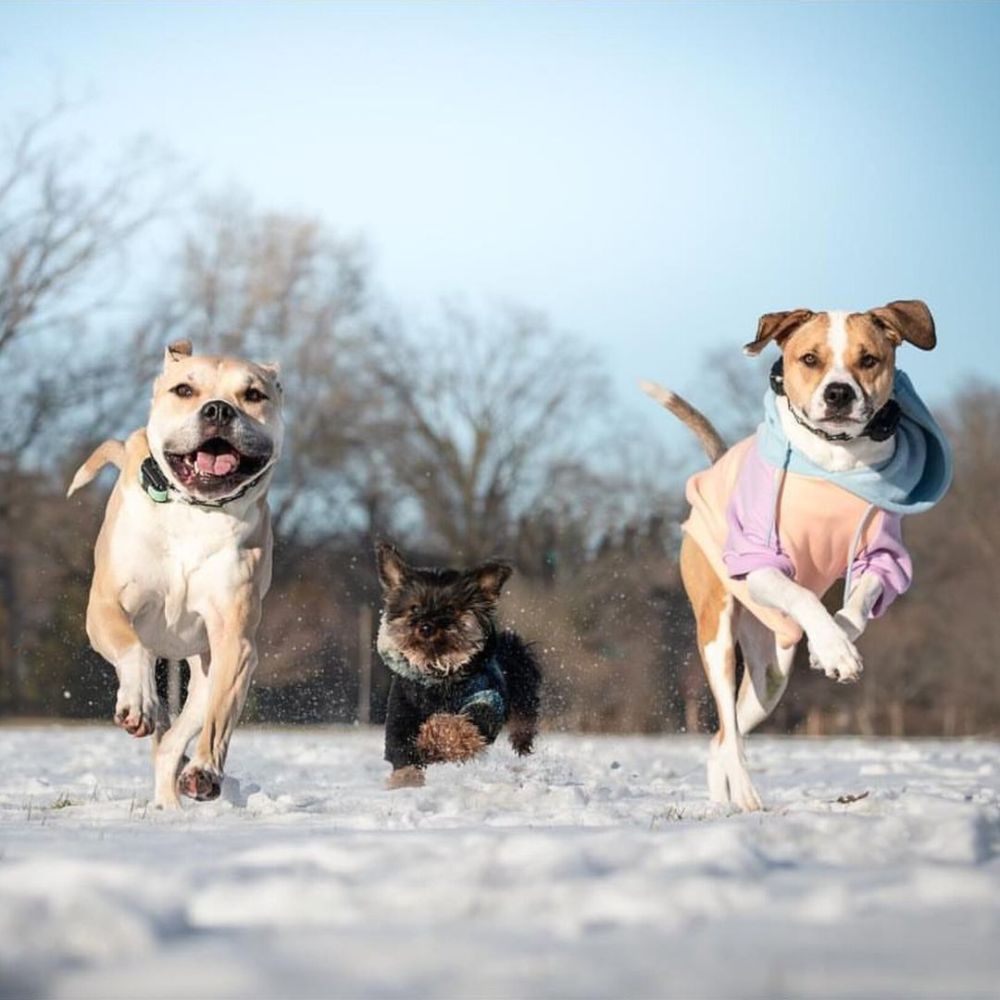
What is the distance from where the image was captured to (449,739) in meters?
7.87

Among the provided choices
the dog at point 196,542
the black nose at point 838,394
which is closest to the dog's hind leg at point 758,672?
the black nose at point 838,394

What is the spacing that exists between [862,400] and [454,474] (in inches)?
1188

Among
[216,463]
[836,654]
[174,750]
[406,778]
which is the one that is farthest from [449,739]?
[836,654]

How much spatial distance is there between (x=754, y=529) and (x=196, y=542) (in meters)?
2.20

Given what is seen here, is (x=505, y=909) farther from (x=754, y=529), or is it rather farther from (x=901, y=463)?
(x=901, y=463)

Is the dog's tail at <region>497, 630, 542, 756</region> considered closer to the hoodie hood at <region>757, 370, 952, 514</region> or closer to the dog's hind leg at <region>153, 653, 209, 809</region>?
the dog's hind leg at <region>153, 653, 209, 809</region>

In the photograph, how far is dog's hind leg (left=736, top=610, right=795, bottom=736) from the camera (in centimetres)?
748

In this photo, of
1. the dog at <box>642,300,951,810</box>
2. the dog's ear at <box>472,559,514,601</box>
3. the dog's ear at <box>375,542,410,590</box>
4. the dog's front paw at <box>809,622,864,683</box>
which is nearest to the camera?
the dog's front paw at <box>809,622,864,683</box>

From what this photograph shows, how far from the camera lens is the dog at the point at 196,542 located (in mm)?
6465

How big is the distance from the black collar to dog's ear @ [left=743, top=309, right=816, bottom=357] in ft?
6.61

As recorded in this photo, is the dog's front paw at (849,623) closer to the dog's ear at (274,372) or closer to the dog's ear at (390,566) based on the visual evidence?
the dog's ear at (274,372)

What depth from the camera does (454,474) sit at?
120 ft

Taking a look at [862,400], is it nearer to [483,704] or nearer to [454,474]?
[483,704]

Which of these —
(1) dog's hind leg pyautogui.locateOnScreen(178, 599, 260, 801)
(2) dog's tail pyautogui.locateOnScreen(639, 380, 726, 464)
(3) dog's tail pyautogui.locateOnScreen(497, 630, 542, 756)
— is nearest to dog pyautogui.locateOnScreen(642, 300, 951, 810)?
(2) dog's tail pyautogui.locateOnScreen(639, 380, 726, 464)
